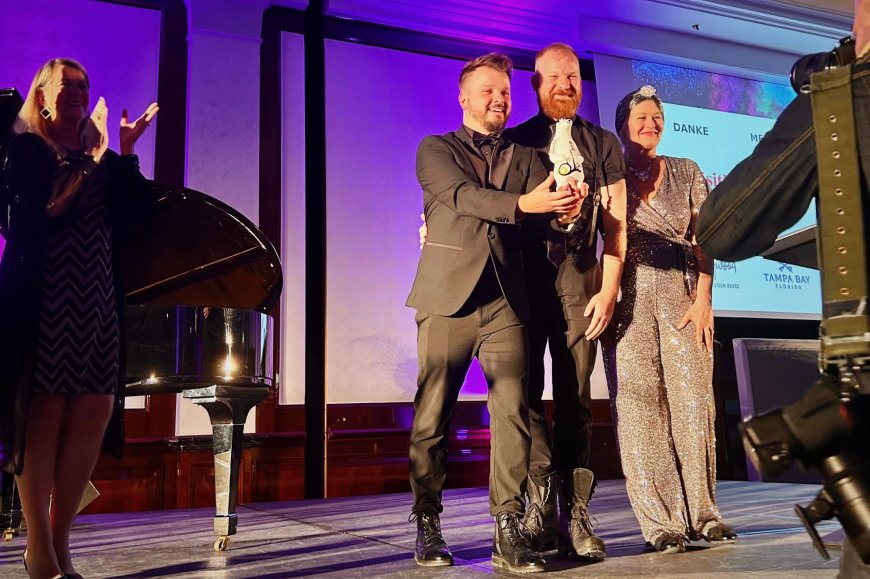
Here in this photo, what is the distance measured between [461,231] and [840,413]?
1.57 metres

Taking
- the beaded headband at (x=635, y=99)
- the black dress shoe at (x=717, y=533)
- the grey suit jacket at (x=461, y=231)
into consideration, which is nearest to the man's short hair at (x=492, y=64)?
the grey suit jacket at (x=461, y=231)

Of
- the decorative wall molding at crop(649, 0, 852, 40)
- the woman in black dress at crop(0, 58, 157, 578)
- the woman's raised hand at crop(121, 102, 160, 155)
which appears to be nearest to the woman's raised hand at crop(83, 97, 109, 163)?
the woman in black dress at crop(0, 58, 157, 578)

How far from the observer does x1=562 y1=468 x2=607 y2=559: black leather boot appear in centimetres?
241

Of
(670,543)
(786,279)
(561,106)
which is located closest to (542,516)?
(670,543)

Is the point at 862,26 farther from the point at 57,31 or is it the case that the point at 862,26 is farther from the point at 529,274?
the point at 57,31

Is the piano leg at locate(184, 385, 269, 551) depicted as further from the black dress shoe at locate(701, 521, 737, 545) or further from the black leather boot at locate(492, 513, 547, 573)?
the black dress shoe at locate(701, 521, 737, 545)

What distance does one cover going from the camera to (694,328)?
2689 mm

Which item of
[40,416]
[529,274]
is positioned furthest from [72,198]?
[529,274]

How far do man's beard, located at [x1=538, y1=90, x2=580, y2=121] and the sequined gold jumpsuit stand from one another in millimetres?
434

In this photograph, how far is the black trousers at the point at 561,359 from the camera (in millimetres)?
2551

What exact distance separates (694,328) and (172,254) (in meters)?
2.00

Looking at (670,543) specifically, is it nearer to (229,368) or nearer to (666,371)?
(666,371)

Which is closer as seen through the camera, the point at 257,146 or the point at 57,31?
the point at 57,31

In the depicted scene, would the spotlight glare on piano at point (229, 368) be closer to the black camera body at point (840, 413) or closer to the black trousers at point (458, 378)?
the black trousers at point (458, 378)
